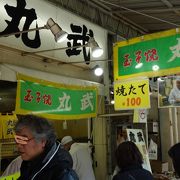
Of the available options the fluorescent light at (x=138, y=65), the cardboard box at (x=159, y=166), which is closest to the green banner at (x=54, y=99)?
the fluorescent light at (x=138, y=65)

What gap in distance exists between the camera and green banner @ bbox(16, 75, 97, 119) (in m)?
5.77

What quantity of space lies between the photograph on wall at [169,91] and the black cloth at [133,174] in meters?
2.94

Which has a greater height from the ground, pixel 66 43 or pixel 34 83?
pixel 66 43

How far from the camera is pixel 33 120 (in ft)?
8.86

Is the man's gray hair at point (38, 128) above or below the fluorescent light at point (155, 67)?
below

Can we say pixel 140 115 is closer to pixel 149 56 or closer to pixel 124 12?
pixel 149 56

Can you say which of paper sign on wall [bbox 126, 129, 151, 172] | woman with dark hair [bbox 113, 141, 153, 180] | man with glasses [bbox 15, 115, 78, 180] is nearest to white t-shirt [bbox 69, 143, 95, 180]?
paper sign on wall [bbox 126, 129, 151, 172]

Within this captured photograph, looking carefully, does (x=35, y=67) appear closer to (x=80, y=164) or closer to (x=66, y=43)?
(x=66, y=43)

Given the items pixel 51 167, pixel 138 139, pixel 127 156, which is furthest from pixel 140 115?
pixel 51 167

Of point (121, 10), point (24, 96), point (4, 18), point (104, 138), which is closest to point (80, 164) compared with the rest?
point (104, 138)

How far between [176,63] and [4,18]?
3.27 meters

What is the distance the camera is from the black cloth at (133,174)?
3.87 metres

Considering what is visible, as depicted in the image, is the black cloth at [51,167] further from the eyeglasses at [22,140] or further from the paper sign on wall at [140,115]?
the paper sign on wall at [140,115]

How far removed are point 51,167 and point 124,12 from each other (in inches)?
313
